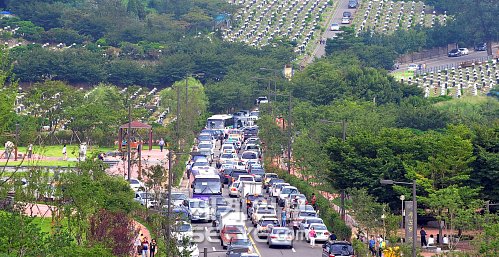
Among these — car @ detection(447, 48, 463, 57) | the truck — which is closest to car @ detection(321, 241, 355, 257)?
the truck

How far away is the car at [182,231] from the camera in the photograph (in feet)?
179

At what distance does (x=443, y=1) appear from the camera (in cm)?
18300

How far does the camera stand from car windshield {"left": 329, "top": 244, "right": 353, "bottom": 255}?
5428 cm

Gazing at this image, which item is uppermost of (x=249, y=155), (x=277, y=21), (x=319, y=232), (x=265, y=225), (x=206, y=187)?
(x=277, y=21)

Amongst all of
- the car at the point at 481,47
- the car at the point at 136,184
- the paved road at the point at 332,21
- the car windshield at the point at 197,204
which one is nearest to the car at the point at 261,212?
the car windshield at the point at 197,204

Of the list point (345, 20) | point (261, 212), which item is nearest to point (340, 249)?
point (261, 212)

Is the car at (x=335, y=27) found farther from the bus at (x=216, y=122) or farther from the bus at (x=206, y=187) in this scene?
the bus at (x=206, y=187)

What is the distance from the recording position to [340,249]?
5441cm

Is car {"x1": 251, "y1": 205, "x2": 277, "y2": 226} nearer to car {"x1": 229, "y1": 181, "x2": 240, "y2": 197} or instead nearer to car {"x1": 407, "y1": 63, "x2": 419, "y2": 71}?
car {"x1": 229, "y1": 181, "x2": 240, "y2": 197}

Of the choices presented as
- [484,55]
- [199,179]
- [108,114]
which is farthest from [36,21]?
[199,179]

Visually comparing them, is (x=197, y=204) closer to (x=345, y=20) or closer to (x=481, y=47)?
(x=481, y=47)

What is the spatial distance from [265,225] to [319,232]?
274 centimetres

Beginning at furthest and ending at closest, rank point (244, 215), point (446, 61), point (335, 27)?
point (335, 27) → point (446, 61) → point (244, 215)

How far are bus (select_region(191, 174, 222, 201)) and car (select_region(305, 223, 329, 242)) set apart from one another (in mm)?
10990
